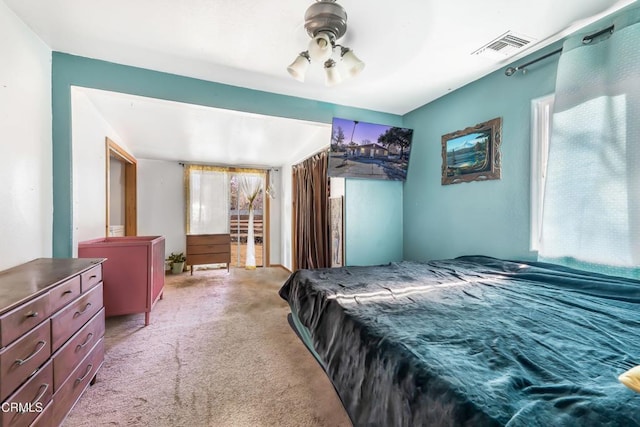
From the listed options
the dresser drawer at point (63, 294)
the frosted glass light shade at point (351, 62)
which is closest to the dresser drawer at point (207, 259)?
the dresser drawer at point (63, 294)

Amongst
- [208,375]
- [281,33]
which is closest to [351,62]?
[281,33]

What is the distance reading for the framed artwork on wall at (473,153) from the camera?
2.29m

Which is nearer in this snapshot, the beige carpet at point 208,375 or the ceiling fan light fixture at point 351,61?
the beige carpet at point 208,375

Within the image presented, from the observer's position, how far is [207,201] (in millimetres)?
5559

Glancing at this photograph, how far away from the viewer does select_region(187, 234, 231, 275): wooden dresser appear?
4965 mm

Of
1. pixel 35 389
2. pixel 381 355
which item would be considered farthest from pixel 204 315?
pixel 381 355

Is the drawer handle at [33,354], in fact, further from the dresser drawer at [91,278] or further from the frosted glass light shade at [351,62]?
the frosted glass light shade at [351,62]

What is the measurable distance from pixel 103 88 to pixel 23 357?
2093 millimetres

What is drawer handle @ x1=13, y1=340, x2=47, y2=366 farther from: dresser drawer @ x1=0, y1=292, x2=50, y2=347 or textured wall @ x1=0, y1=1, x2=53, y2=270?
textured wall @ x1=0, y1=1, x2=53, y2=270

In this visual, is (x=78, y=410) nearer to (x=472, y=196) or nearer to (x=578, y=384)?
(x=578, y=384)

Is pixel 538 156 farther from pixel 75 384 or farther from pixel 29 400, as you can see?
pixel 75 384

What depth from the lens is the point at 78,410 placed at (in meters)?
1.44

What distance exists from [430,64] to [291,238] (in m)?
3.74
